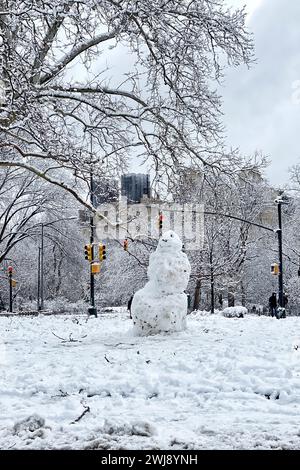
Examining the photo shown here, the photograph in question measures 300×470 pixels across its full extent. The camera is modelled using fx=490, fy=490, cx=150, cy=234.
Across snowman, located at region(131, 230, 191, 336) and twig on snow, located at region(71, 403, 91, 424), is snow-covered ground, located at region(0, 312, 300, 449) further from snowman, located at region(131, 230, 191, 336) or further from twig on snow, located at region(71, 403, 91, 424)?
snowman, located at region(131, 230, 191, 336)

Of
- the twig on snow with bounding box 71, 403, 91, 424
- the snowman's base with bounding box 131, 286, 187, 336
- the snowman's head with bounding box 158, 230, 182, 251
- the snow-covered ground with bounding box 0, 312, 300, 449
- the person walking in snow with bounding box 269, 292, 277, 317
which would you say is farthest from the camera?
the person walking in snow with bounding box 269, 292, 277, 317

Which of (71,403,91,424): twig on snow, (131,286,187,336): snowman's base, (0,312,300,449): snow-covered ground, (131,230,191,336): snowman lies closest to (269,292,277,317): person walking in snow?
(131,230,191,336): snowman

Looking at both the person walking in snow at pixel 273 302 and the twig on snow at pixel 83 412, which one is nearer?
the twig on snow at pixel 83 412

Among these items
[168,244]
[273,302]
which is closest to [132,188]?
[168,244]

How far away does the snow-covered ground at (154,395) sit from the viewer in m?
4.39

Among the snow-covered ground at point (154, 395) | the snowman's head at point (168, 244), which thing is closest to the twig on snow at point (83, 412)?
the snow-covered ground at point (154, 395)

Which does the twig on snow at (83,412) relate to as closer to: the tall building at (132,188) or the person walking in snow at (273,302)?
the tall building at (132,188)

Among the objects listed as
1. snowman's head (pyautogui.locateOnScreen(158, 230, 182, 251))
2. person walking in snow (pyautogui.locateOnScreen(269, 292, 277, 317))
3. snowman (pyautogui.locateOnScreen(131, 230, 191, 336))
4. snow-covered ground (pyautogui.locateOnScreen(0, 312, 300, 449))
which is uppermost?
snowman's head (pyautogui.locateOnScreen(158, 230, 182, 251))

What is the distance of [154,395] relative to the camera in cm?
618

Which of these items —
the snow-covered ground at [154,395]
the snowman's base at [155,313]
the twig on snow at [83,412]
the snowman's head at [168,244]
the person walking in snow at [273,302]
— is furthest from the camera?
the person walking in snow at [273,302]

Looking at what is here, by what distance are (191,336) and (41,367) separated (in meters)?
4.30

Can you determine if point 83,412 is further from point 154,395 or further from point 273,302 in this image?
point 273,302

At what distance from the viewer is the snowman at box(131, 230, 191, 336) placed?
1172cm

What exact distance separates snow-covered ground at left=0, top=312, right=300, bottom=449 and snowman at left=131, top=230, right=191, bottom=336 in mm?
1069
